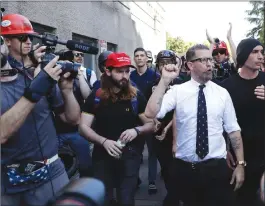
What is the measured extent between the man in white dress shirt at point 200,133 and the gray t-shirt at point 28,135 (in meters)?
1.02

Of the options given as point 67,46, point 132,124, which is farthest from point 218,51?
point 67,46

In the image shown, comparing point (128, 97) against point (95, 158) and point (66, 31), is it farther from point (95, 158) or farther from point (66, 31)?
point (66, 31)

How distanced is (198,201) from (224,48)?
112 inches

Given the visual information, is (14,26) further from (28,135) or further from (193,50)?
(193,50)

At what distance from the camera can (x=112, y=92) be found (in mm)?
3609

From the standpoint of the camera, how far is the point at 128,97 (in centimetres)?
359

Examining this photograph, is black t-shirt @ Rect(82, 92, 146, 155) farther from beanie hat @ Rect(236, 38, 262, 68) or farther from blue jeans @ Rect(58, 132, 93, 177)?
beanie hat @ Rect(236, 38, 262, 68)

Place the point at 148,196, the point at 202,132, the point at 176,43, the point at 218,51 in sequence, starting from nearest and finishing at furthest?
the point at 202,132 < the point at 148,196 < the point at 218,51 < the point at 176,43

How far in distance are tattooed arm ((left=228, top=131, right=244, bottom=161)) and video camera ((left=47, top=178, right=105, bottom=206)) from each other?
2.27m

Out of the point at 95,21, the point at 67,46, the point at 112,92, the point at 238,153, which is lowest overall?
the point at 238,153

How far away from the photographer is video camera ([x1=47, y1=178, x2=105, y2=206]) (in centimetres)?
114

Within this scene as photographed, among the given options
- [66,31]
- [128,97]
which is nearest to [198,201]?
[128,97]

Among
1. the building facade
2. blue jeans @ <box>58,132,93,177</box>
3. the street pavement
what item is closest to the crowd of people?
blue jeans @ <box>58,132,93,177</box>

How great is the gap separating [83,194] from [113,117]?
2378mm
